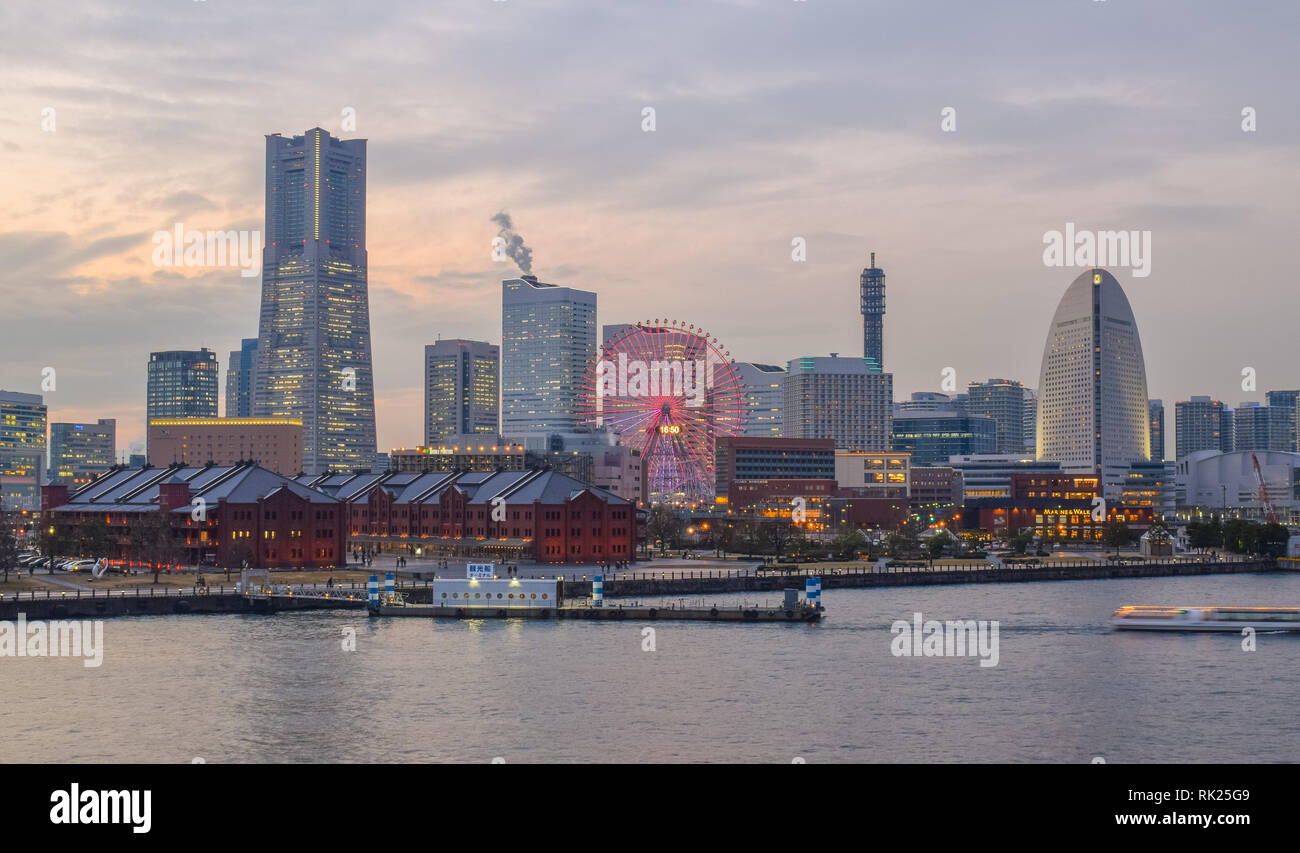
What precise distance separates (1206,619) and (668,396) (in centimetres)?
7908

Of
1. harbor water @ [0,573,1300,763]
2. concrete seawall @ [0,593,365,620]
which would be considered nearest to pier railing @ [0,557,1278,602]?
concrete seawall @ [0,593,365,620]

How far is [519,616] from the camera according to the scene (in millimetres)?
97375

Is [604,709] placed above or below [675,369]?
below

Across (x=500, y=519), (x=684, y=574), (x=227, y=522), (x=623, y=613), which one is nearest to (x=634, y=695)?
(x=623, y=613)

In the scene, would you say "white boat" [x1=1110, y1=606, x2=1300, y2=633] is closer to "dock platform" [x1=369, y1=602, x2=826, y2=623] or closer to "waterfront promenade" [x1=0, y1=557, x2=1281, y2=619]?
"dock platform" [x1=369, y1=602, x2=826, y2=623]

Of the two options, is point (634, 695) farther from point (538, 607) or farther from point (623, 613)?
point (538, 607)

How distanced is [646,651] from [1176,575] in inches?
4127

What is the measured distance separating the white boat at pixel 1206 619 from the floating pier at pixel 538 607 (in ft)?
68.5

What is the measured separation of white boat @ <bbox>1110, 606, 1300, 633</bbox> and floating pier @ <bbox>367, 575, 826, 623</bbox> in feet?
68.5
